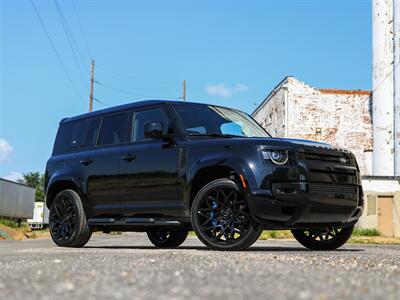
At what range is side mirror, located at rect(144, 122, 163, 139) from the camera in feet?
26.7

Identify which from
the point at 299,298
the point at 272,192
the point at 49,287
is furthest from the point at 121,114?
the point at 299,298

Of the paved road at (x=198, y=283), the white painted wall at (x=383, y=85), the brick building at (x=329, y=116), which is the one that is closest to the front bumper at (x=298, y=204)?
the paved road at (x=198, y=283)

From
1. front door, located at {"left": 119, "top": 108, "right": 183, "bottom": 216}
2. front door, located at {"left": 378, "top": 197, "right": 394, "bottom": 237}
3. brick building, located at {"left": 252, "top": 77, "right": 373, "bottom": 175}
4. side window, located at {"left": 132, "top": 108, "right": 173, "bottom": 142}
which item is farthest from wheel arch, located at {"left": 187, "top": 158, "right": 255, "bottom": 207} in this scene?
brick building, located at {"left": 252, "top": 77, "right": 373, "bottom": 175}

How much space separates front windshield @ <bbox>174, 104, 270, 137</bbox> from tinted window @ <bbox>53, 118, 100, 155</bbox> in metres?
1.78

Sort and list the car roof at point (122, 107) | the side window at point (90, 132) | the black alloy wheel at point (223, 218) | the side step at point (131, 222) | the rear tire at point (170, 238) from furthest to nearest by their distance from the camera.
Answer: the rear tire at point (170, 238), the side window at point (90, 132), the car roof at point (122, 107), the side step at point (131, 222), the black alloy wheel at point (223, 218)

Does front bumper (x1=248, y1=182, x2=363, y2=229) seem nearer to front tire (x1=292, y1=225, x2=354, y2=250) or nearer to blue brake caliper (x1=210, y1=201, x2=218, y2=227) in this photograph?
blue brake caliper (x1=210, y1=201, x2=218, y2=227)

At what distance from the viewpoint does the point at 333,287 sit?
3.36m

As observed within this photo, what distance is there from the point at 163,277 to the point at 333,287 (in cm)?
101

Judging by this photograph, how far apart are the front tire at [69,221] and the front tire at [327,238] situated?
10.7 ft

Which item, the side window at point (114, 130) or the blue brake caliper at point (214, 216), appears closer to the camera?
the blue brake caliper at point (214, 216)

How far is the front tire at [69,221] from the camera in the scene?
369 inches

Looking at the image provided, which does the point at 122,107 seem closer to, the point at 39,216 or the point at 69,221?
the point at 69,221

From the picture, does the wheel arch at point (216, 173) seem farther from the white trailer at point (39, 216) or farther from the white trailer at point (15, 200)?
the white trailer at point (39, 216)

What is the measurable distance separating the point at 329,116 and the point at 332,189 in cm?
3388
